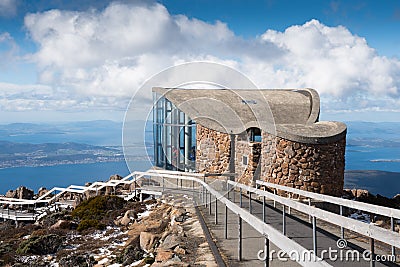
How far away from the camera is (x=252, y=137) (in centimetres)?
1719

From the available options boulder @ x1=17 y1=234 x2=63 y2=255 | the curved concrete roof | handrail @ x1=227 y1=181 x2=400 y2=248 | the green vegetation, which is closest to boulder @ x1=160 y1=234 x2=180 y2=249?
handrail @ x1=227 y1=181 x2=400 y2=248

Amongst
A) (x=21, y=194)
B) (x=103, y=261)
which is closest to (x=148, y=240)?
(x=103, y=261)

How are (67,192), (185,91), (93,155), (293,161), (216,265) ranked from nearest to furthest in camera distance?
(216,265), (293,161), (185,91), (67,192), (93,155)

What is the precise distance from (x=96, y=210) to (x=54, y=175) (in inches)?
4598

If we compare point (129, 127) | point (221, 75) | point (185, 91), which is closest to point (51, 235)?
point (129, 127)

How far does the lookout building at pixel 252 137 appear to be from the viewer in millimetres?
14766

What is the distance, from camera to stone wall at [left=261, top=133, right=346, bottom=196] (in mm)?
14695

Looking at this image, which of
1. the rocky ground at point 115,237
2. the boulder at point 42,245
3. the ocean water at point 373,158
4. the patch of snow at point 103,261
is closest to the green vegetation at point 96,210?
the rocky ground at point 115,237

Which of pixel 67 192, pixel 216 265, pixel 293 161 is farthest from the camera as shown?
pixel 67 192

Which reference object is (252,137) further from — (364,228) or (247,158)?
(364,228)

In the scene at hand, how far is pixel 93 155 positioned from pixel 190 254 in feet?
466

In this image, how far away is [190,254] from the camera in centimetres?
758

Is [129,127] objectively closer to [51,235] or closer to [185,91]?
[51,235]

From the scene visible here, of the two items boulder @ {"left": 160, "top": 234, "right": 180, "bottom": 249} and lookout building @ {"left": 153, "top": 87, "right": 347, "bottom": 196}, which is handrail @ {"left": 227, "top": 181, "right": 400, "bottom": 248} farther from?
lookout building @ {"left": 153, "top": 87, "right": 347, "bottom": 196}
